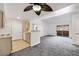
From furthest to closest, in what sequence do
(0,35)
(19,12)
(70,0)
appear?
(19,12) → (0,35) → (70,0)

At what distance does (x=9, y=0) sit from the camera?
0.84 metres

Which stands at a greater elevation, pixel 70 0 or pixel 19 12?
pixel 19 12

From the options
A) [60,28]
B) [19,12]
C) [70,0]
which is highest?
[19,12]

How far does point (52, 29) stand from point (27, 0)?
80.9 inches

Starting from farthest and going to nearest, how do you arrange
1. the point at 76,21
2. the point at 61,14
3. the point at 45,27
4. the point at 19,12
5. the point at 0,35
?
the point at 76,21 → the point at 61,14 → the point at 45,27 → the point at 19,12 → the point at 0,35

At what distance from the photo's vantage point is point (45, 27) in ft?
9.17

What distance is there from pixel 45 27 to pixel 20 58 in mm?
1977

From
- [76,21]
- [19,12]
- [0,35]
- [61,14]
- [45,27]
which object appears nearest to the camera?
[0,35]

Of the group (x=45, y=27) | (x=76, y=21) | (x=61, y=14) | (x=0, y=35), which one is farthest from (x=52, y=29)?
(x=76, y=21)

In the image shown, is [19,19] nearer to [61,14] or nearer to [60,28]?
[60,28]

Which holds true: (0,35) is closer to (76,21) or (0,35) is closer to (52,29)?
(52,29)

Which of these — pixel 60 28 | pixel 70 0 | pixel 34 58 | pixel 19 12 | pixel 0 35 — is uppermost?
pixel 19 12

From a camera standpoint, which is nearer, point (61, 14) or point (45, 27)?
point (45, 27)

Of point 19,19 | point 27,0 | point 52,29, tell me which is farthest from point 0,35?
point 27,0
